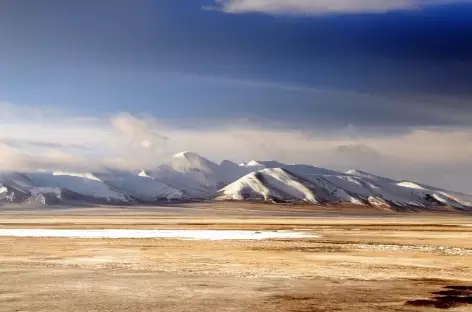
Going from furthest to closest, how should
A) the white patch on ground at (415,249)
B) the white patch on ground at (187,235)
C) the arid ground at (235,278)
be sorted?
1. the white patch on ground at (187,235)
2. the white patch on ground at (415,249)
3. the arid ground at (235,278)

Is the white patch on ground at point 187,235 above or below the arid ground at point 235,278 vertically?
above

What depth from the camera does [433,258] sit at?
45219 millimetres

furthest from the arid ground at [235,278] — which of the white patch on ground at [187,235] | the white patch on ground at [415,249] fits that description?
the white patch on ground at [187,235]

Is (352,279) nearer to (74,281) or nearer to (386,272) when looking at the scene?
(386,272)

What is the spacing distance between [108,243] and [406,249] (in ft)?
81.6

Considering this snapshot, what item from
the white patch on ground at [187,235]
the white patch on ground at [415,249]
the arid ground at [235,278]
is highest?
the white patch on ground at [187,235]

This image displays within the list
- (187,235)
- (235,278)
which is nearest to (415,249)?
(235,278)

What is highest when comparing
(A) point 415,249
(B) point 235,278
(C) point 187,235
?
(C) point 187,235

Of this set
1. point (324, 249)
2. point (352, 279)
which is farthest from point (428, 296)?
point (324, 249)

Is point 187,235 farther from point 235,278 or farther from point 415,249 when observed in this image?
point 235,278

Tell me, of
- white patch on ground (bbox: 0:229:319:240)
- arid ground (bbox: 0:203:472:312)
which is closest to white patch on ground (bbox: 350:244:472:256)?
arid ground (bbox: 0:203:472:312)

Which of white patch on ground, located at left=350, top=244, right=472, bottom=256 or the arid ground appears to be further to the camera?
white patch on ground, located at left=350, top=244, right=472, bottom=256

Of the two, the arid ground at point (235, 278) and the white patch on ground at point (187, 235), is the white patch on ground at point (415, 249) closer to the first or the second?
the arid ground at point (235, 278)

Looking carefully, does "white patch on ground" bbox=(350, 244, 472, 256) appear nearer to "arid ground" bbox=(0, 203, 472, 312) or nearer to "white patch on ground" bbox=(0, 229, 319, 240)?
"arid ground" bbox=(0, 203, 472, 312)
